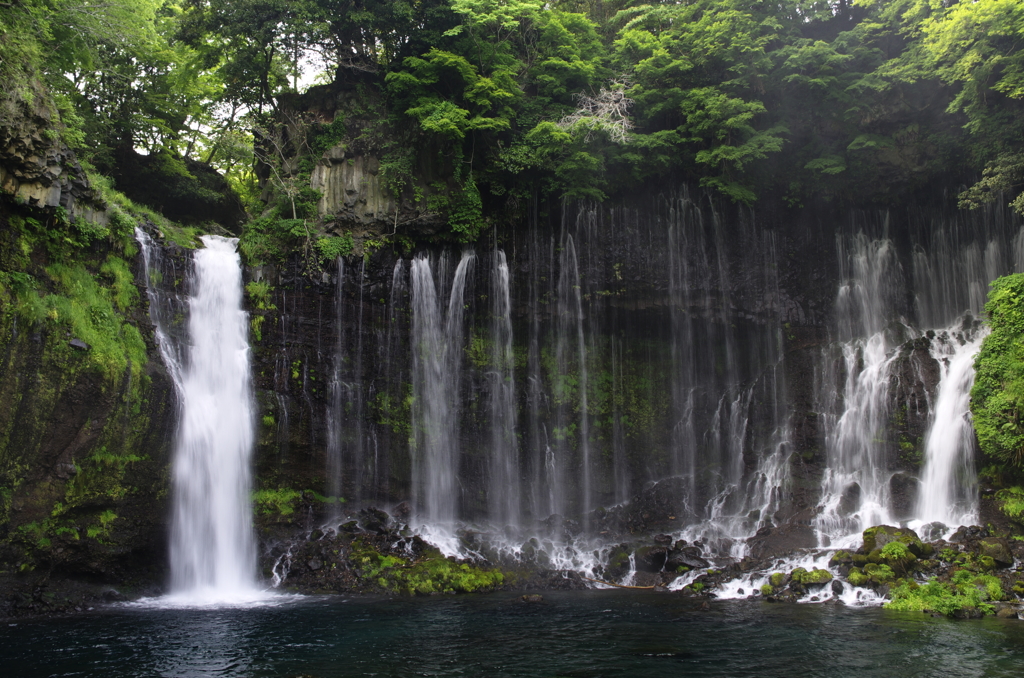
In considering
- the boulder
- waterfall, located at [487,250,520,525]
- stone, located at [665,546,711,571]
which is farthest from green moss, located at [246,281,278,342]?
the boulder

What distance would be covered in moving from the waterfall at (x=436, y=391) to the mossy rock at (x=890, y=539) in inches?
421

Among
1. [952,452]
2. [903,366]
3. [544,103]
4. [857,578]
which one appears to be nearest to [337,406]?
[544,103]

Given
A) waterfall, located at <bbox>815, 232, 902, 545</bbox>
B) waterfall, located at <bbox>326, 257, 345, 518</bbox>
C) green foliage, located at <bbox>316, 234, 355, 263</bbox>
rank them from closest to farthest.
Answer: waterfall, located at <bbox>815, 232, 902, 545</bbox> → waterfall, located at <bbox>326, 257, 345, 518</bbox> → green foliage, located at <bbox>316, 234, 355, 263</bbox>

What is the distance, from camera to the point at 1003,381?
15.9m

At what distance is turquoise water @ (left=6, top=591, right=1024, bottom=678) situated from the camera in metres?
8.75

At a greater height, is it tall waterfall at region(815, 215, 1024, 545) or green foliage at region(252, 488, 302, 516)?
tall waterfall at region(815, 215, 1024, 545)

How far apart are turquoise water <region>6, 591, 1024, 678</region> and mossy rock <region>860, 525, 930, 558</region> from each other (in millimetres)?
2287

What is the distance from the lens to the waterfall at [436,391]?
19141 mm

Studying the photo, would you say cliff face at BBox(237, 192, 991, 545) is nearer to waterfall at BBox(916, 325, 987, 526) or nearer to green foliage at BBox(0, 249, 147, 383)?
waterfall at BBox(916, 325, 987, 526)

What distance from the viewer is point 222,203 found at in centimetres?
2397

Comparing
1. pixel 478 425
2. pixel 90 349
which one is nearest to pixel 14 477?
pixel 90 349

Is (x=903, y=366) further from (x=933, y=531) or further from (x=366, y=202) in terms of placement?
(x=366, y=202)

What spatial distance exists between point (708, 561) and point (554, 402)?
6.74 meters

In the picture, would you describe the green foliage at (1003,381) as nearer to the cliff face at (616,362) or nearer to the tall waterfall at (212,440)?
the cliff face at (616,362)
